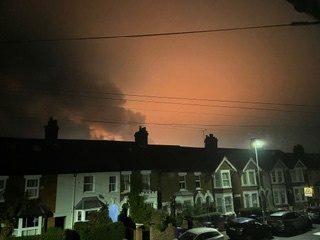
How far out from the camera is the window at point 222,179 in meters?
26.1

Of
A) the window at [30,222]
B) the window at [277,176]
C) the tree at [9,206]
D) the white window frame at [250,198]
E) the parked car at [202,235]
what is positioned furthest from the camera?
the window at [277,176]

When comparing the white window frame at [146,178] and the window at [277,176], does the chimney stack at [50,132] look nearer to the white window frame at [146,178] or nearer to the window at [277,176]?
the white window frame at [146,178]

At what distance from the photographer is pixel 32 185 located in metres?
17.3

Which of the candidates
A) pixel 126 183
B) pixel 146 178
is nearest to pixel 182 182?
pixel 146 178

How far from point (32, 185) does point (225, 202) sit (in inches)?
717

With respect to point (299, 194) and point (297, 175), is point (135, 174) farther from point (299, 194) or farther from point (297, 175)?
point (297, 175)

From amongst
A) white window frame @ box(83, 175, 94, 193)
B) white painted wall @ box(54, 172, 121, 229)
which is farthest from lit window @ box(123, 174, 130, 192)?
white window frame @ box(83, 175, 94, 193)

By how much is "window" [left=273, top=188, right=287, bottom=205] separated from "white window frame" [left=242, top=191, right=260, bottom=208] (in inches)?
94.5

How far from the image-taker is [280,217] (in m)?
15.7

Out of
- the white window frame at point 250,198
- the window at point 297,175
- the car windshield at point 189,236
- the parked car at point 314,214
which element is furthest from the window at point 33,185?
the window at point 297,175

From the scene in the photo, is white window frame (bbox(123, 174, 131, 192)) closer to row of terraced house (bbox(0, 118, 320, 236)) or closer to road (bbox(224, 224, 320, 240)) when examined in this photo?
row of terraced house (bbox(0, 118, 320, 236))

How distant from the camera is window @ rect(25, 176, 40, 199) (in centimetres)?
1711

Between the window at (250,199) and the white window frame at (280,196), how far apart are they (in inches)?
98.0

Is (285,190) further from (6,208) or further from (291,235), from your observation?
(6,208)
